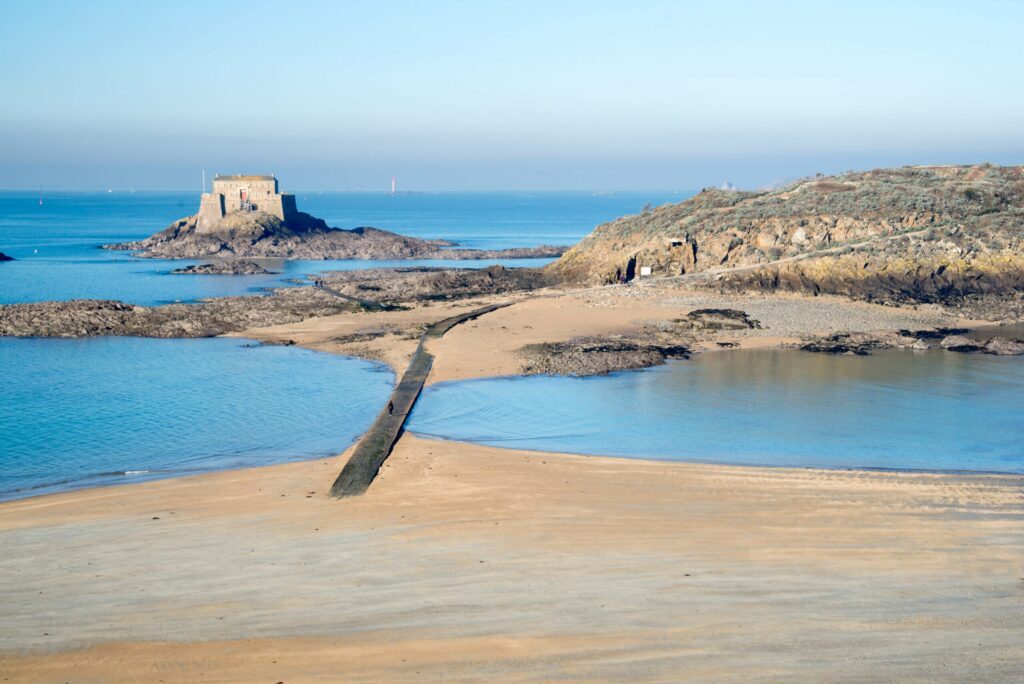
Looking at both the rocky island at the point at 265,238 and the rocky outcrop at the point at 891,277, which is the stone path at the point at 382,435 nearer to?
the rocky outcrop at the point at 891,277

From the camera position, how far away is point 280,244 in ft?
252

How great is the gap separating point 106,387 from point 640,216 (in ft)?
108

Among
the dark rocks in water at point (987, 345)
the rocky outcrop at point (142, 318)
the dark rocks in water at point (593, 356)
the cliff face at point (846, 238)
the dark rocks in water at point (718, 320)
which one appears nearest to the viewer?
the dark rocks in water at point (593, 356)

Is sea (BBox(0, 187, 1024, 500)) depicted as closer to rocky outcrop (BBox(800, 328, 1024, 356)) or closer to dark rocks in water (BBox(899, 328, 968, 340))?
rocky outcrop (BBox(800, 328, 1024, 356))

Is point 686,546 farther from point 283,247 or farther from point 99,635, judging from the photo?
point 283,247

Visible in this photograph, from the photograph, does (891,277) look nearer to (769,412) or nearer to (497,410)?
(769,412)

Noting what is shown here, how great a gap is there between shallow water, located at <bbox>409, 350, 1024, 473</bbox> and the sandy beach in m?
1.43

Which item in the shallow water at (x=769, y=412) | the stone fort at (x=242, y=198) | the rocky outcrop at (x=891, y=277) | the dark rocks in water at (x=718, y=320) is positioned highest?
the stone fort at (x=242, y=198)

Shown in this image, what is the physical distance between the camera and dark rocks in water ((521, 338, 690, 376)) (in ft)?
90.0

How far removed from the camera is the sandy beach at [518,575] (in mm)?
10148

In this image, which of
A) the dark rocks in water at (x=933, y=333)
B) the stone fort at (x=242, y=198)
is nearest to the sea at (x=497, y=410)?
the dark rocks in water at (x=933, y=333)

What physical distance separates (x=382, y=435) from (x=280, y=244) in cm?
5997

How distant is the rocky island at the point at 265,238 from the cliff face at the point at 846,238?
24.5m

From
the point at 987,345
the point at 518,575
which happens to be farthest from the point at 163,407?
the point at 987,345
